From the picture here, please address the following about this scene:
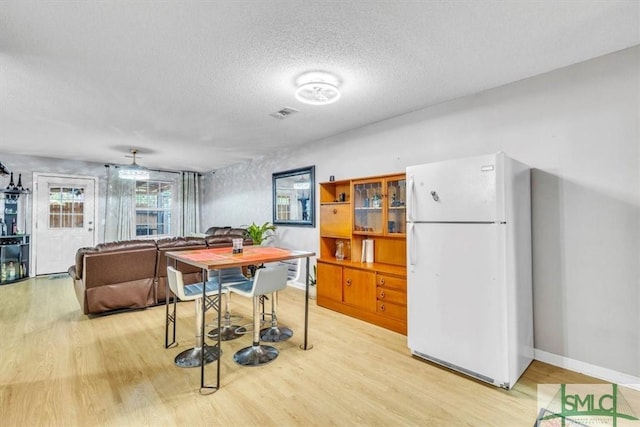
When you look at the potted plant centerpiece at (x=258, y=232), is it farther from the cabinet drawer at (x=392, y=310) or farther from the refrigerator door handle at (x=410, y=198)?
the refrigerator door handle at (x=410, y=198)

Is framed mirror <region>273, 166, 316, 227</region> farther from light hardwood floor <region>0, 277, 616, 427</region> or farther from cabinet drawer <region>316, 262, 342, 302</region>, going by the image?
light hardwood floor <region>0, 277, 616, 427</region>

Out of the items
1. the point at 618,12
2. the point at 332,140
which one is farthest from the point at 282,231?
the point at 618,12

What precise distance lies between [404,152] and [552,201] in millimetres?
1561

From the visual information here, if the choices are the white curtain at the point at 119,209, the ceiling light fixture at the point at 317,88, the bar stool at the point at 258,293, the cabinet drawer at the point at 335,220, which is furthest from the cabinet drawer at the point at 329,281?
the white curtain at the point at 119,209

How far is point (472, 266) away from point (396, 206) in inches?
52.7

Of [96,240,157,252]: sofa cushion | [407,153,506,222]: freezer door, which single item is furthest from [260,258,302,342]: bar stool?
[96,240,157,252]: sofa cushion

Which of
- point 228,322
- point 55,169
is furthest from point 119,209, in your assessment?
point 228,322

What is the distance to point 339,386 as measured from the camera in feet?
7.29

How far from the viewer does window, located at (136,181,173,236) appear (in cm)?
737

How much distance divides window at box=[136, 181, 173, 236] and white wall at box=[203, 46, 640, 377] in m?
7.00

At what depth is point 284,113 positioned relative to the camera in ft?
11.8

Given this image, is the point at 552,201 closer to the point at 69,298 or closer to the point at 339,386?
the point at 339,386

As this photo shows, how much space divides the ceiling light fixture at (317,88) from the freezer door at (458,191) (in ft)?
3.22

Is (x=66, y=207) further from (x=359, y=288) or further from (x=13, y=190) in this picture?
(x=359, y=288)
